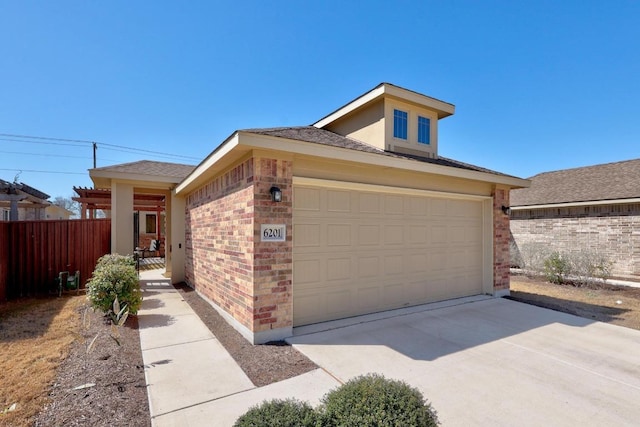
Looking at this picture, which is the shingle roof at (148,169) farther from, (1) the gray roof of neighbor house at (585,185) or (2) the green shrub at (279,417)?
(1) the gray roof of neighbor house at (585,185)

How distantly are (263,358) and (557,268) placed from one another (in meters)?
10.3

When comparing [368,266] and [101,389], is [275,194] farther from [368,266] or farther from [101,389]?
[101,389]

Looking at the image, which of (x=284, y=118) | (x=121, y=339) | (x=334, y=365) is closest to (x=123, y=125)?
(x=284, y=118)

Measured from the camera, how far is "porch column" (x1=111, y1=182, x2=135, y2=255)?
27.7 feet

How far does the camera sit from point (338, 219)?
213 inches

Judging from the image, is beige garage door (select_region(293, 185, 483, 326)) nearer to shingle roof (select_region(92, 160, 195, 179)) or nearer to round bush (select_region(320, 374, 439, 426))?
round bush (select_region(320, 374, 439, 426))

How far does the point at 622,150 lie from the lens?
17.6 metres

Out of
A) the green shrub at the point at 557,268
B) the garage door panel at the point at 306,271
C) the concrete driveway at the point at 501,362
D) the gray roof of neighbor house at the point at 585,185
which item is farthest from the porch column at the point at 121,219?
the gray roof of neighbor house at the point at 585,185

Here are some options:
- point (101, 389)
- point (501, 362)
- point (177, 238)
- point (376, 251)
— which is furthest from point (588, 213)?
point (101, 389)

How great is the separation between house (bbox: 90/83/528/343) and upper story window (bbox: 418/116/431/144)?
1.1 inches

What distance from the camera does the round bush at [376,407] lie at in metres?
1.76

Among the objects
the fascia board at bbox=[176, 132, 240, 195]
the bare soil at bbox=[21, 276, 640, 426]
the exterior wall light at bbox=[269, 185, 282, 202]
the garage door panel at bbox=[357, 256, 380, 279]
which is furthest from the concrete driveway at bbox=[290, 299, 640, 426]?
the fascia board at bbox=[176, 132, 240, 195]

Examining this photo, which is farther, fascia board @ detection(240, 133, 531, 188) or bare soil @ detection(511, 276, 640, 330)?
bare soil @ detection(511, 276, 640, 330)

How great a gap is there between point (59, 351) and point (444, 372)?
5.04 metres
